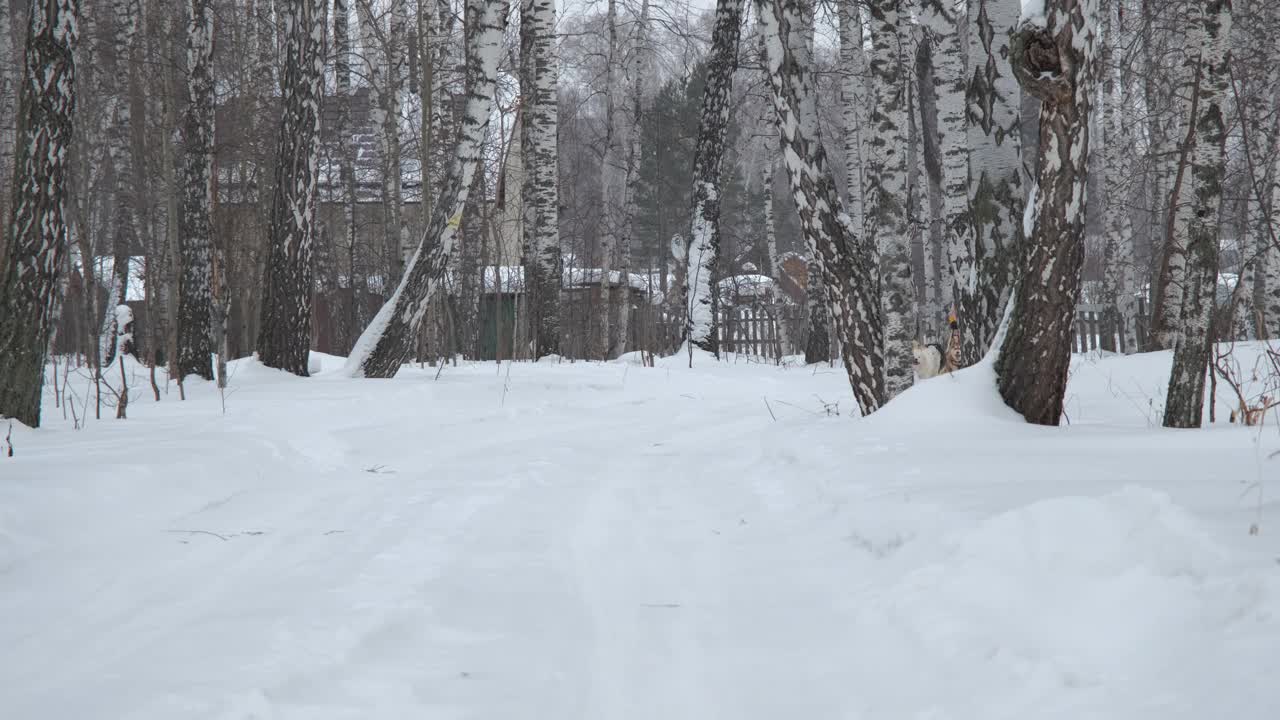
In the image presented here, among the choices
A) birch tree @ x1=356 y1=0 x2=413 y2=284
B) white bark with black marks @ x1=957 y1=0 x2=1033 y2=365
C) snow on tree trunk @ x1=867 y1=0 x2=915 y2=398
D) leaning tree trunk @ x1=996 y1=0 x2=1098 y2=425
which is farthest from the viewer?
birch tree @ x1=356 y1=0 x2=413 y2=284

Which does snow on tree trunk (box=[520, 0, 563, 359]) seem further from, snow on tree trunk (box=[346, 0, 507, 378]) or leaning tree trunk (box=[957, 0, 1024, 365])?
leaning tree trunk (box=[957, 0, 1024, 365])

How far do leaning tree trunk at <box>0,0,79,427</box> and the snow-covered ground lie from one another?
0.54 m

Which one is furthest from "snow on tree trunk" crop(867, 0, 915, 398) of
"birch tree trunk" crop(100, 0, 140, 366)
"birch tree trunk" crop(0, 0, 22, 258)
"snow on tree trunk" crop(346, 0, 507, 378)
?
"birch tree trunk" crop(0, 0, 22, 258)

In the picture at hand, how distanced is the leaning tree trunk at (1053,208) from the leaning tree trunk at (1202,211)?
0.84 metres

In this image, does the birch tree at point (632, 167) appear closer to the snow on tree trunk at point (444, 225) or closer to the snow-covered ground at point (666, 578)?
the snow on tree trunk at point (444, 225)

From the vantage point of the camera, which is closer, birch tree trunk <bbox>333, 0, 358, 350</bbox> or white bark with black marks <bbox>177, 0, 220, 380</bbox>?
white bark with black marks <bbox>177, 0, 220, 380</bbox>

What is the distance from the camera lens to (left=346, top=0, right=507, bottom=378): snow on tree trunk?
8344 mm

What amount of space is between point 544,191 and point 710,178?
7.89ft

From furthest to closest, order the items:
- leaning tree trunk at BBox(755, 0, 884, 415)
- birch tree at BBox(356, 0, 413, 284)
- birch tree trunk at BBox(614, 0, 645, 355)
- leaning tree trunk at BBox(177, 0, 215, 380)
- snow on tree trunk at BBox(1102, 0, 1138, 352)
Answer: birch tree trunk at BBox(614, 0, 645, 355) < snow on tree trunk at BBox(1102, 0, 1138, 352) < birch tree at BBox(356, 0, 413, 284) < leaning tree trunk at BBox(177, 0, 215, 380) < leaning tree trunk at BBox(755, 0, 884, 415)

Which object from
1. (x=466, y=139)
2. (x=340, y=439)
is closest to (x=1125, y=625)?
(x=340, y=439)

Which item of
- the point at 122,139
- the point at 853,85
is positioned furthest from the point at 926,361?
the point at 122,139

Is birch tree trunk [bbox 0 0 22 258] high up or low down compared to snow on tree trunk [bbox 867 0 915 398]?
up

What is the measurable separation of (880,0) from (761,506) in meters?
4.35

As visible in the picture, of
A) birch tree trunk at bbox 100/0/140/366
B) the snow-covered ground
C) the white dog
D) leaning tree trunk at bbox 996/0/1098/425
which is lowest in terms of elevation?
the snow-covered ground
